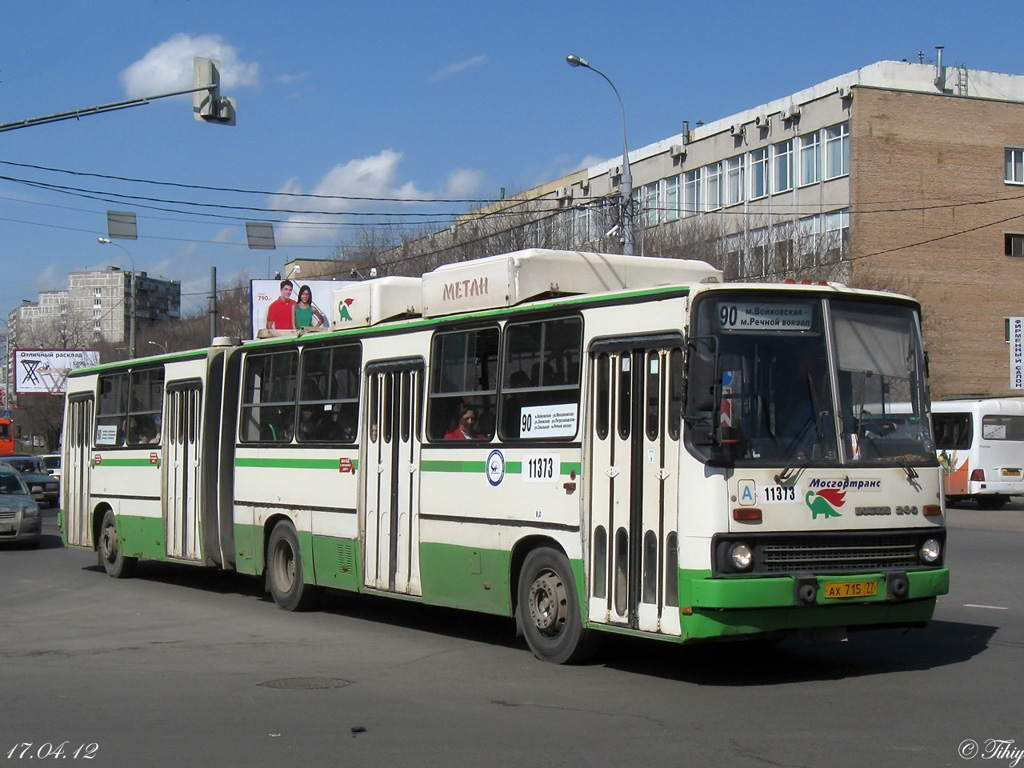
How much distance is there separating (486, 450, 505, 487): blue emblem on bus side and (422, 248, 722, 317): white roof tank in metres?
1.34

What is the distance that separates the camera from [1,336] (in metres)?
89.4

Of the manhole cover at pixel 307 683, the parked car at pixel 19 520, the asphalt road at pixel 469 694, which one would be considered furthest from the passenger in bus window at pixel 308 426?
the parked car at pixel 19 520

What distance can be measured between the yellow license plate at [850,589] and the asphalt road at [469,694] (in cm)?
64

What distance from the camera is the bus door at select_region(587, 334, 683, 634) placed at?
9148 millimetres

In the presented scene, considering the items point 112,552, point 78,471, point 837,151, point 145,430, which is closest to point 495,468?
point 145,430

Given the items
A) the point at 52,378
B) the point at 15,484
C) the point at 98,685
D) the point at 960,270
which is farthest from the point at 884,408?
the point at 52,378

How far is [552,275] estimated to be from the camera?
11258 millimetres

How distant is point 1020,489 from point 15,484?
82.5ft

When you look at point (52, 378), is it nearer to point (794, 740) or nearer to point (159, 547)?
point (159, 547)

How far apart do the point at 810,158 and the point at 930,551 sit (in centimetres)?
4470

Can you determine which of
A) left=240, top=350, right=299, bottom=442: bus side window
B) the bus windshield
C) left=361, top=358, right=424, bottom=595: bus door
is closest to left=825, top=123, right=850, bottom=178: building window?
left=240, top=350, right=299, bottom=442: bus side window

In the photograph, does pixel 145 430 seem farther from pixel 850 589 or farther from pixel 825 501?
pixel 850 589

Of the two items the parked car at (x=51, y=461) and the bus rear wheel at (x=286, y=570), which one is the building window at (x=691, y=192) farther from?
the bus rear wheel at (x=286, y=570)

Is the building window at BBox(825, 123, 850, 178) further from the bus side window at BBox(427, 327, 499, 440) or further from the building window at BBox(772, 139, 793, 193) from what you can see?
the bus side window at BBox(427, 327, 499, 440)
